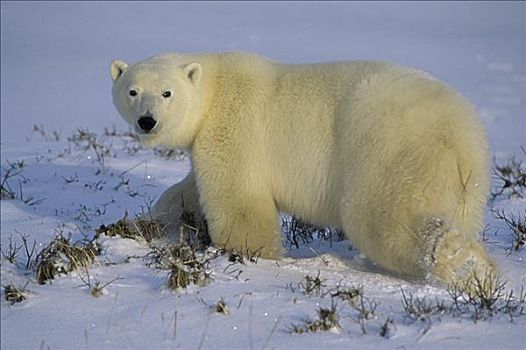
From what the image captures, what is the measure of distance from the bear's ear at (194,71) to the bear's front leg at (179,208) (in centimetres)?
76

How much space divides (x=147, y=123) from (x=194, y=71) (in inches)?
18.1

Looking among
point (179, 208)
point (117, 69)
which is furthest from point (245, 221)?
→ point (117, 69)

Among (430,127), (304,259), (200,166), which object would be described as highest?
(430,127)

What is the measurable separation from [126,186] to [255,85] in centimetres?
250

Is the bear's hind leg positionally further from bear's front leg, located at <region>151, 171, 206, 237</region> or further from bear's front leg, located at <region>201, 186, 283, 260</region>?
bear's front leg, located at <region>151, 171, 206, 237</region>

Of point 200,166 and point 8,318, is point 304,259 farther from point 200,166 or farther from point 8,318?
point 8,318

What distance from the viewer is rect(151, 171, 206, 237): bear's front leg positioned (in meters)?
5.65

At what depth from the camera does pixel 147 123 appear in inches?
205

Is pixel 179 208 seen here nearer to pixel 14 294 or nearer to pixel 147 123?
pixel 147 123

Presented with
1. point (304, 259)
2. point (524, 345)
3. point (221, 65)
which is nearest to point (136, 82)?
point (221, 65)

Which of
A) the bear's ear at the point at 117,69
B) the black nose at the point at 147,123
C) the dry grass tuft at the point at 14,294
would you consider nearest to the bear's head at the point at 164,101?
the black nose at the point at 147,123

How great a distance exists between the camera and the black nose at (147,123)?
5.19 m

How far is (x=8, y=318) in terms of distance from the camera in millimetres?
3623

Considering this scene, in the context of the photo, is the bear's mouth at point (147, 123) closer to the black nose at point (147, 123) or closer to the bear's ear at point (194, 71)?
→ the black nose at point (147, 123)
